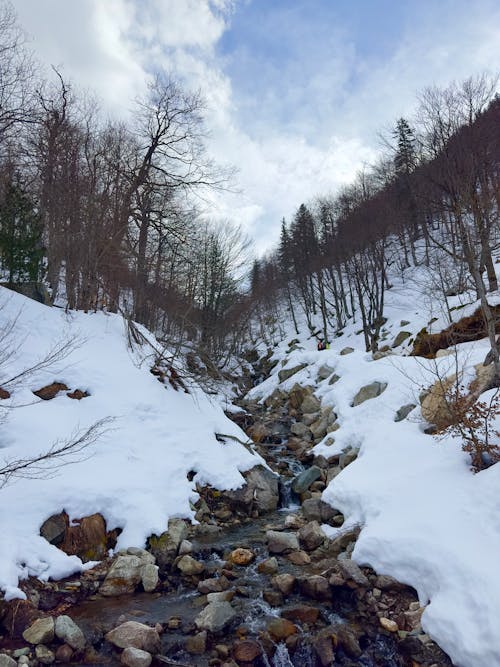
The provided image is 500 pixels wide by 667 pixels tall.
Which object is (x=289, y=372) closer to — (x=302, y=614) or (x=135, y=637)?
(x=302, y=614)

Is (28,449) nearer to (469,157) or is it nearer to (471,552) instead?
(471,552)

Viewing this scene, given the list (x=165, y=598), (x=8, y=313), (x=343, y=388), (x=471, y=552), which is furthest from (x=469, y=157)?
(x=8, y=313)

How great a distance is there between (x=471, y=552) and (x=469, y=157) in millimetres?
9376

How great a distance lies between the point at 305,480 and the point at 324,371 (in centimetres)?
674

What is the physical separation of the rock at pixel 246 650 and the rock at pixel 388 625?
1.37 m

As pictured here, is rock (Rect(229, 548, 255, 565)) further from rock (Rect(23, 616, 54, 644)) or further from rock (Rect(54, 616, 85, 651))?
rock (Rect(23, 616, 54, 644))

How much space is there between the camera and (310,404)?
44.3 ft

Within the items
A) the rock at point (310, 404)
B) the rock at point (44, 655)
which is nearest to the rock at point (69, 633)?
the rock at point (44, 655)

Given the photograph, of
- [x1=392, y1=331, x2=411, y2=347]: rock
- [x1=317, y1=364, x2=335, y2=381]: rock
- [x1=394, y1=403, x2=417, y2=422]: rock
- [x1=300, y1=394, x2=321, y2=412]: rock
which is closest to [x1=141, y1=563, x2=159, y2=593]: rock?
[x1=394, y1=403, x2=417, y2=422]: rock

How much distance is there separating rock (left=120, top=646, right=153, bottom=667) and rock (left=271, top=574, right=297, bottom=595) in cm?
177

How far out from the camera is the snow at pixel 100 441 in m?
5.10

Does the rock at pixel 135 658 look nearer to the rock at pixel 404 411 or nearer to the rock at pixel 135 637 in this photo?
the rock at pixel 135 637

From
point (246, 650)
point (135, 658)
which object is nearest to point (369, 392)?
point (246, 650)

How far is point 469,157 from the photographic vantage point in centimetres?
964
